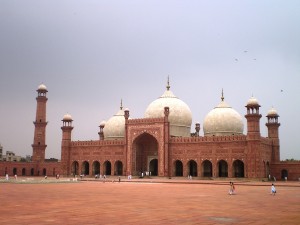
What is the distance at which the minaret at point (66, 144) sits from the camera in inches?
1601

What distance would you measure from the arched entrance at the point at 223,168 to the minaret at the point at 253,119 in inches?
151

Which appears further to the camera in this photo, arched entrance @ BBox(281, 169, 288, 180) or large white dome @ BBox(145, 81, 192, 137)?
large white dome @ BBox(145, 81, 192, 137)

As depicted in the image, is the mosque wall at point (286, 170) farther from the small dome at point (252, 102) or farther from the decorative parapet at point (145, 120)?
the decorative parapet at point (145, 120)

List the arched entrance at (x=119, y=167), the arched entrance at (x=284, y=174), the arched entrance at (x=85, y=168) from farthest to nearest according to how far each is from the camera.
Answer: the arched entrance at (x=85, y=168) < the arched entrance at (x=119, y=167) < the arched entrance at (x=284, y=174)

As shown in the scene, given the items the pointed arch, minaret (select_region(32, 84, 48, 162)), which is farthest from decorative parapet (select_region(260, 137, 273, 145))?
minaret (select_region(32, 84, 48, 162))

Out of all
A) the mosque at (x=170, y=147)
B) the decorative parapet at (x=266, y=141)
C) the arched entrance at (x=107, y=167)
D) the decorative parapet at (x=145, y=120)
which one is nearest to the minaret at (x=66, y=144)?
the mosque at (x=170, y=147)

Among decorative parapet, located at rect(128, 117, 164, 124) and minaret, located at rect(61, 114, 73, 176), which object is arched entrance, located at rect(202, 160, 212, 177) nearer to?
decorative parapet, located at rect(128, 117, 164, 124)

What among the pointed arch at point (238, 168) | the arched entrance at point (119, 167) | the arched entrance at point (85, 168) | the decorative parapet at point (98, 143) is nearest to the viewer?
the pointed arch at point (238, 168)

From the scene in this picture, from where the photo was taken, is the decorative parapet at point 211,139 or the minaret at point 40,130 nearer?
the decorative parapet at point 211,139

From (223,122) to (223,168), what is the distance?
4243 mm

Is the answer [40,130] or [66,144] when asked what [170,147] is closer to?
[66,144]

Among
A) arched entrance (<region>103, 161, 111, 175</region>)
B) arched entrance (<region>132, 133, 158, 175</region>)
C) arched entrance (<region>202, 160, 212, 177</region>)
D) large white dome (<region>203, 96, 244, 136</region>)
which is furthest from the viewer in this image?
arched entrance (<region>103, 161, 111, 175</region>)

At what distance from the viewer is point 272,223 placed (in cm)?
721

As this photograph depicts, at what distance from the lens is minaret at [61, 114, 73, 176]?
40.7 metres
